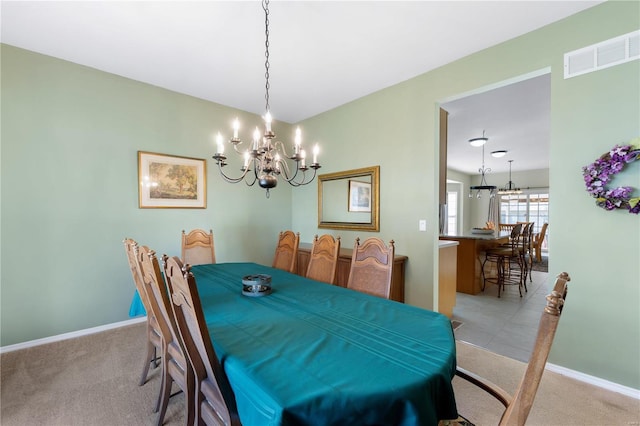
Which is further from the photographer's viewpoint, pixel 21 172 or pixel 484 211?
pixel 484 211

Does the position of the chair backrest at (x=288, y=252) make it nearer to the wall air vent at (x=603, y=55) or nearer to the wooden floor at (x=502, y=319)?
the wooden floor at (x=502, y=319)

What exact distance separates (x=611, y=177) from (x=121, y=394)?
3.78 meters

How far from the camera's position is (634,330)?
6.22 ft

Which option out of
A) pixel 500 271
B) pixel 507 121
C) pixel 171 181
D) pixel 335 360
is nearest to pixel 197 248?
pixel 171 181

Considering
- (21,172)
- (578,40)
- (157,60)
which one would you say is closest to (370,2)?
(578,40)

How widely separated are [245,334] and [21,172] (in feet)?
9.57

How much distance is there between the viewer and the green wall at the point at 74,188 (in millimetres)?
2545

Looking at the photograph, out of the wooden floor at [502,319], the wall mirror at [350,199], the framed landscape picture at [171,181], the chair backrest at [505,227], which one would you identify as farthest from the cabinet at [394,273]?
the chair backrest at [505,227]

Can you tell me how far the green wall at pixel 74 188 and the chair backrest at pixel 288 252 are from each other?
137 centimetres

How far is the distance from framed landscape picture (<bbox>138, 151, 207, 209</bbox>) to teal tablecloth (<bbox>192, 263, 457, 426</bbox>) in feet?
7.23

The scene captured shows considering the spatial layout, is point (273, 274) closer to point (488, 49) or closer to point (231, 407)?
point (231, 407)

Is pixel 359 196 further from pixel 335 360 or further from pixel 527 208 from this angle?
pixel 527 208

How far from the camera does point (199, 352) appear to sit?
1.15m

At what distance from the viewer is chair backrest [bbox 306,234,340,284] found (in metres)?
2.37
